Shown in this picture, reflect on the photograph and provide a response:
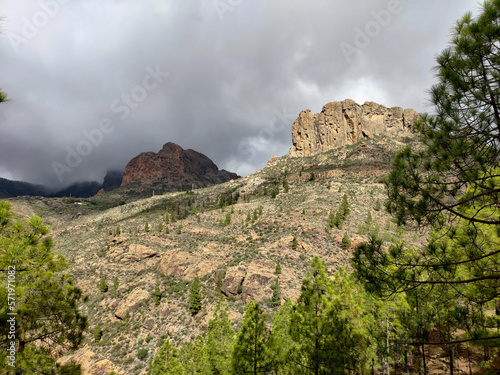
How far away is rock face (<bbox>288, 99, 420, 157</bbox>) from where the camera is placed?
5404 inches

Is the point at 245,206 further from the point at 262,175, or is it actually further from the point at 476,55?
the point at 476,55

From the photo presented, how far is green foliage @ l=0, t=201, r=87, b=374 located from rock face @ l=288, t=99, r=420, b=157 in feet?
485

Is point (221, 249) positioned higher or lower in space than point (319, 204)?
lower

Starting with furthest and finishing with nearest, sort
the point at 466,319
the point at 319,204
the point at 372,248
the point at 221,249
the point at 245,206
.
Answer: the point at 245,206 < the point at 319,204 < the point at 221,249 < the point at 372,248 < the point at 466,319

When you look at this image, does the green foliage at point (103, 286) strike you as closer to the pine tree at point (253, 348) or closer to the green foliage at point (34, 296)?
the pine tree at point (253, 348)

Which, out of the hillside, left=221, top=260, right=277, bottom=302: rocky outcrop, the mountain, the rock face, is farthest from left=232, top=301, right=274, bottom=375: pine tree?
the rock face

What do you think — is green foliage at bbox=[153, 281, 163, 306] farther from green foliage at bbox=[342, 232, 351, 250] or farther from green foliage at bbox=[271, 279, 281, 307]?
green foliage at bbox=[342, 232, 351, 250]

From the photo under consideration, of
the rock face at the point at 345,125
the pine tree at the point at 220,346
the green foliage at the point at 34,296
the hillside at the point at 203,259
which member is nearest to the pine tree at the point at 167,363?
the pine tree at the point at 220,346

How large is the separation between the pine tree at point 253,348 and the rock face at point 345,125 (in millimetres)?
142233

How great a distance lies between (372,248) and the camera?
6402 mm

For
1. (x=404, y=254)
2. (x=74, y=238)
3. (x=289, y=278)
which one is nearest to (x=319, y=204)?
(x=289, y=278)

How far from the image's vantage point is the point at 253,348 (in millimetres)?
11438

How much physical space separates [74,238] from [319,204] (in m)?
79.4

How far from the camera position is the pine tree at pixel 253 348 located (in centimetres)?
1117
